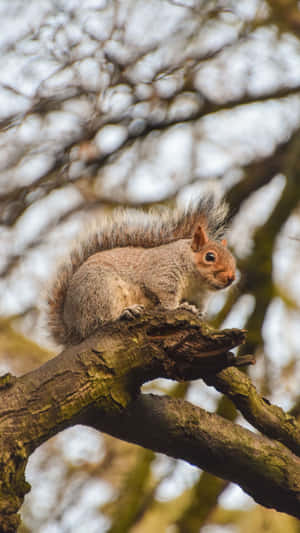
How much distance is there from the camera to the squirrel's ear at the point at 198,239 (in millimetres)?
2682

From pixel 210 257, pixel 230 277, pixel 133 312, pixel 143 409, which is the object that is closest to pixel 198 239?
pixel 210 257

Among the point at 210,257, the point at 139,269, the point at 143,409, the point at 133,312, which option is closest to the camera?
the point at 143,409

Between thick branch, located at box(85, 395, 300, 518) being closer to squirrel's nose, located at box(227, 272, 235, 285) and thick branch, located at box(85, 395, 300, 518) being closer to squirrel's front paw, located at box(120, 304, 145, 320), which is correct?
squirrel's front paw, located at box(120, 304, 145, 320)

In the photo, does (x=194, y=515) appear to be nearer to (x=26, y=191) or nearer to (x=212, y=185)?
(x=212, y=185)

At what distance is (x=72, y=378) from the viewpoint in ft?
5.33

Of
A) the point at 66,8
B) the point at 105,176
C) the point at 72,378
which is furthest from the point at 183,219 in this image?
the point at 66,8

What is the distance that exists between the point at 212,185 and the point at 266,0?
4.91ft

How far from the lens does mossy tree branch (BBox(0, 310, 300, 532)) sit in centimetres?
148

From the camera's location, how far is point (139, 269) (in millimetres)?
2512

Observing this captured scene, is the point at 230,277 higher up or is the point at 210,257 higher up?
the point at 210,257

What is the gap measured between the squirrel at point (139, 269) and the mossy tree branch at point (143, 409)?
1.41ft

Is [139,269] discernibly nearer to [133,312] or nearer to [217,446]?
[133,312]

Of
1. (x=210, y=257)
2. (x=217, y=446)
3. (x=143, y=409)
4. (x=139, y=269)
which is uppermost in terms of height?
(x=139, y=269)

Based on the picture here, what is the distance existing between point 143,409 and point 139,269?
799 mm
